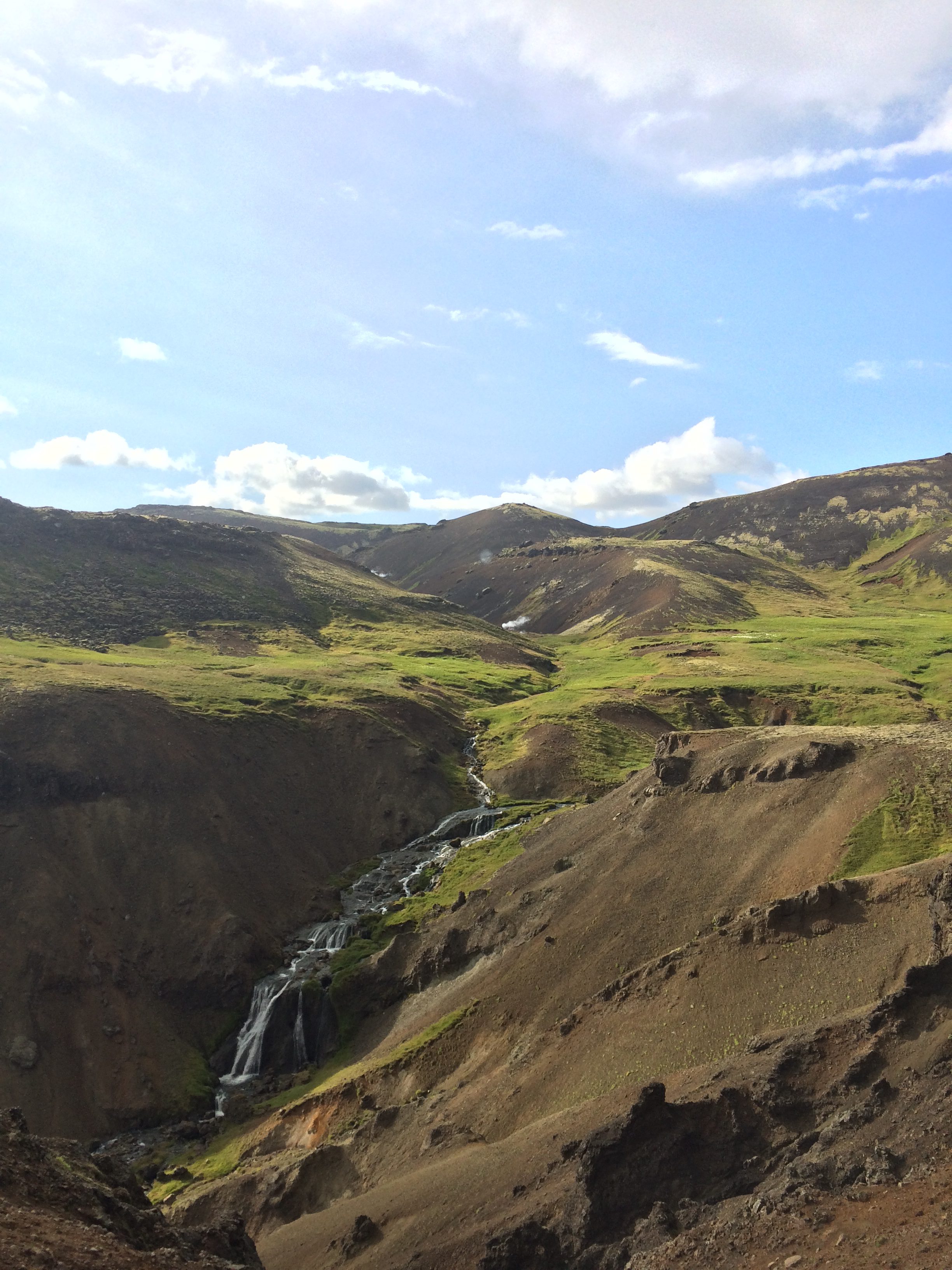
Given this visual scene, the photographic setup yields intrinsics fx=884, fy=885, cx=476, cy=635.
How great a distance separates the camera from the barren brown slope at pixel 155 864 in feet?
189

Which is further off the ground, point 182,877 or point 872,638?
point 872,638

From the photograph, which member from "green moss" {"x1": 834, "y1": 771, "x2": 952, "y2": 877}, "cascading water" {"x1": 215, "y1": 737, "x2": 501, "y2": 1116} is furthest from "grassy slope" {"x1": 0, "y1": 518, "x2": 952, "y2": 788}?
"green moss" {"x1": 834, "y1": 771, "x2": 952, "y2": 877}

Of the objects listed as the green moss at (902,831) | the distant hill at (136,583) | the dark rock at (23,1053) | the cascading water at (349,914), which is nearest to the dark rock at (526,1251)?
the green moss at (902,831)

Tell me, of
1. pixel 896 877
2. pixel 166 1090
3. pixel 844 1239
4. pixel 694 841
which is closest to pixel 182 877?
pixel 166 1090

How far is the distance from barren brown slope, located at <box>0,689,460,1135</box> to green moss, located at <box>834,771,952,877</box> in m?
42.5

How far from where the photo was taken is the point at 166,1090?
56.6 metres

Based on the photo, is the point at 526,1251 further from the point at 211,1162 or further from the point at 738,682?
the point at 738,682

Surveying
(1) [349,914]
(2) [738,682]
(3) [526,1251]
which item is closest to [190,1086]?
(1) [349,914]

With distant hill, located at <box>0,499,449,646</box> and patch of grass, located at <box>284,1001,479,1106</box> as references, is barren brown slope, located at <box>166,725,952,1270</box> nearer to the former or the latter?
patch of grass, located at <box>284,1001,479,1106</box>

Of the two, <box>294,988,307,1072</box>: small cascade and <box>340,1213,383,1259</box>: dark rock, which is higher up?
<box>340,1213,383,1259</box>: dark rock

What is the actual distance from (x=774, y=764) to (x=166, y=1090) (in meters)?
43.7

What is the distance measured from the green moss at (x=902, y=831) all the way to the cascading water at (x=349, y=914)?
37.3 meters

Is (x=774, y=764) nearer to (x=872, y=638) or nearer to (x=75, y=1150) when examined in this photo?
(x=75, y=1150)

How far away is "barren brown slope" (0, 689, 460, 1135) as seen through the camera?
5766 centimetres
